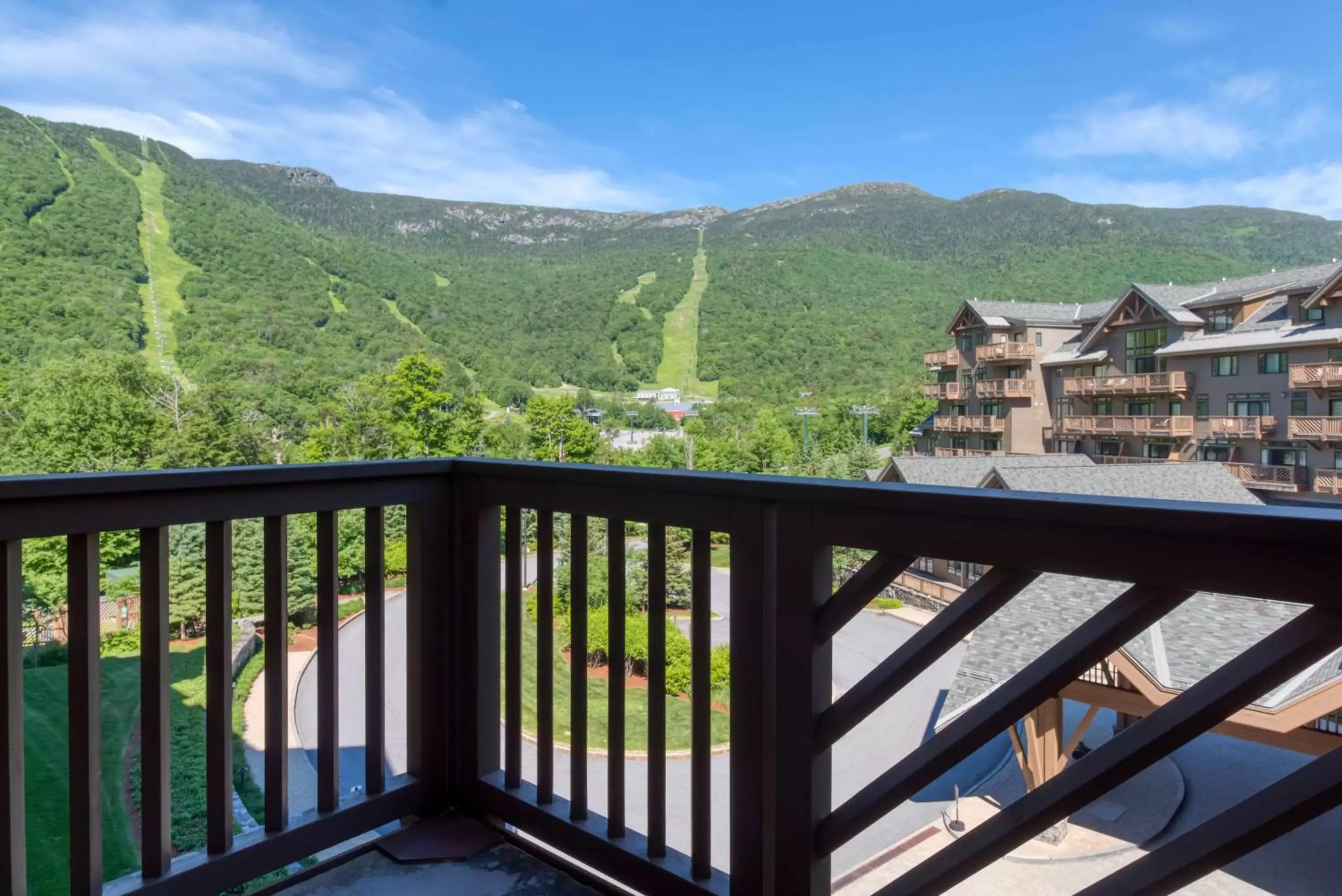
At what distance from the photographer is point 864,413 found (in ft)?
40.1

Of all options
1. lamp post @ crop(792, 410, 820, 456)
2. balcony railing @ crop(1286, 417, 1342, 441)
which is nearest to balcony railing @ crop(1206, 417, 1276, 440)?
balcony railing @ crop(1286, 417, 1342, 441)

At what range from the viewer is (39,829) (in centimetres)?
394

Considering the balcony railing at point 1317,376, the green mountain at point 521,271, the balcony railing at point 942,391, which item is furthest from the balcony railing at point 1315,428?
the balcony railing at point 942,391

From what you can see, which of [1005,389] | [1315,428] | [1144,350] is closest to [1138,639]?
[1315,428]

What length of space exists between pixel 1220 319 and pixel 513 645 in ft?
35.6

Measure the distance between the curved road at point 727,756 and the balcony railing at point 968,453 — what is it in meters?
3.48

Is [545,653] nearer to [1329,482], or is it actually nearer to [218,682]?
[218,682]

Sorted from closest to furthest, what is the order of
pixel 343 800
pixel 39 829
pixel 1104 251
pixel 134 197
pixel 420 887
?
1. pixel 420 887
2. pixel 343 800
3. pixel 39 829
4. pixel 1104 251
5. pixel 134 197

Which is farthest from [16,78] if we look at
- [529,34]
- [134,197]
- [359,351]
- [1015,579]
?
[1015,579]

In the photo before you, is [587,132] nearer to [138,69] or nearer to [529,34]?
[529,34]

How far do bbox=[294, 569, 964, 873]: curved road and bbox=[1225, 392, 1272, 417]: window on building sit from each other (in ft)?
14.3

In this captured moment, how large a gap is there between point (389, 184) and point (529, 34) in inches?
287

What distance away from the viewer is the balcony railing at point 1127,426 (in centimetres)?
938

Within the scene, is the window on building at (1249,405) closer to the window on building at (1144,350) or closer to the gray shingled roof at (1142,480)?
the window on building at (1144,350)
